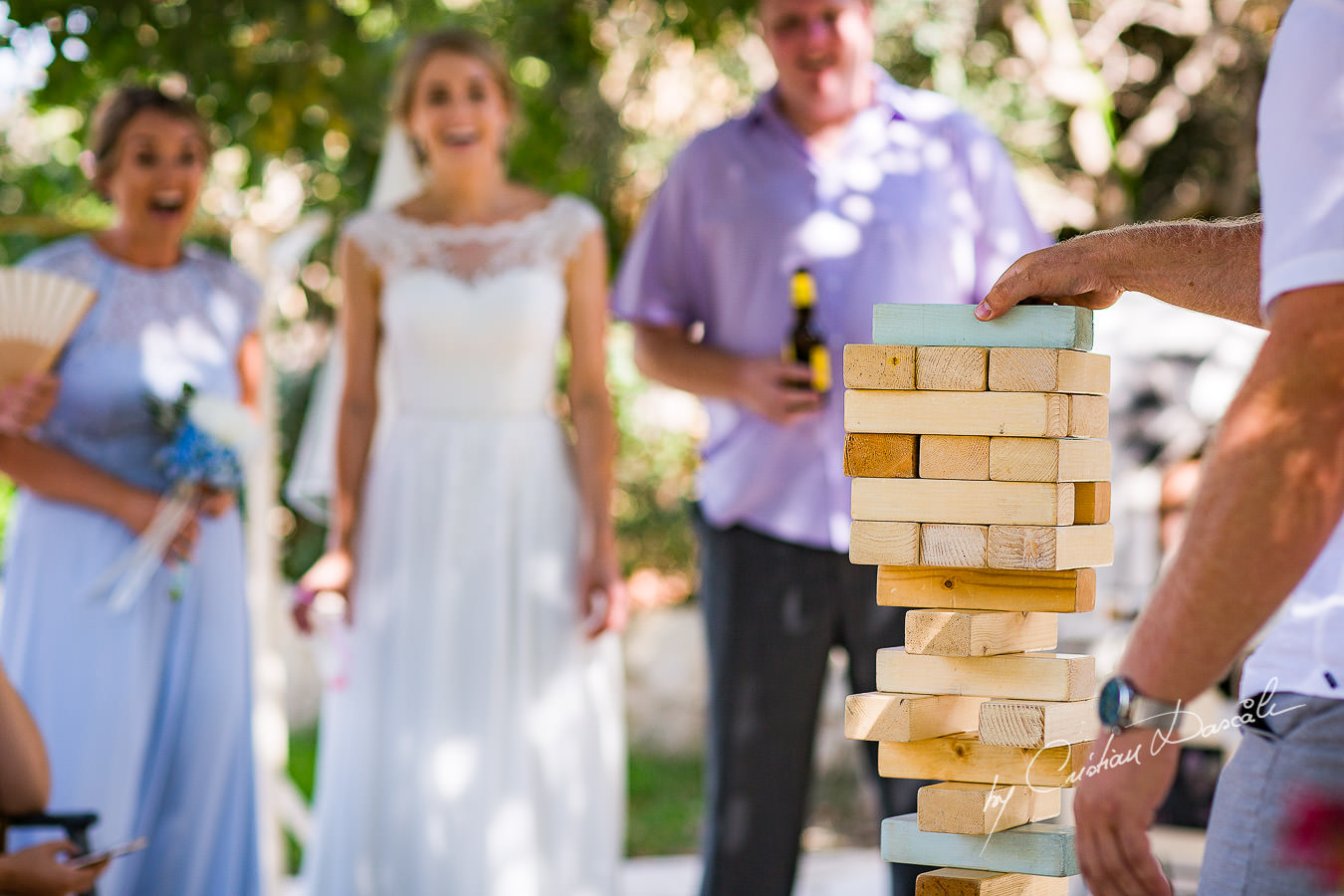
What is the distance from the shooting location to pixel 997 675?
1.98 metres

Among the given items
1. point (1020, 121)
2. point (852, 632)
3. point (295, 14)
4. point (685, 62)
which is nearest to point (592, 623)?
point (852, 632)

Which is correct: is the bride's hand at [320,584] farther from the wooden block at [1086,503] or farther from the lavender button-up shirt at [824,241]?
the wooden block at [1086,503]

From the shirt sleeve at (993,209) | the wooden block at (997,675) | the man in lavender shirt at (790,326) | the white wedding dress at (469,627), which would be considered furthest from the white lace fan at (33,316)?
the wooden block at (997,675)

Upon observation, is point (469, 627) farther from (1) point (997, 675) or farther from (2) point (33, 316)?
(1) point (997, 675)

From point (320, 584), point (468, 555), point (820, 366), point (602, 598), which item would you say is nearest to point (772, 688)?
point (820, 366)

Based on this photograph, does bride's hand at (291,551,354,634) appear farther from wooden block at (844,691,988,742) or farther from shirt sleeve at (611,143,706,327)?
wooden block at (844,691,988,742)

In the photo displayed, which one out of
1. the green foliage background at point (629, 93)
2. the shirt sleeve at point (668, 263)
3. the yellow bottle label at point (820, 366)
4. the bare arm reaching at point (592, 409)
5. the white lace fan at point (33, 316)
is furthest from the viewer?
the green foliage background at point (629, 93)

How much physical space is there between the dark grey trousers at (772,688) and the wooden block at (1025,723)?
1.37 meters

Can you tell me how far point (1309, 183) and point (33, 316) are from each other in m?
3.33

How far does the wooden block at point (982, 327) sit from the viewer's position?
1.93 m

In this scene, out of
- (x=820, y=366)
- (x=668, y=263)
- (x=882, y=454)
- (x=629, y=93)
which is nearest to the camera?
(x=882, y=454)

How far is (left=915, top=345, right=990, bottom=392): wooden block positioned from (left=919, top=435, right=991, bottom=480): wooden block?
6 cm

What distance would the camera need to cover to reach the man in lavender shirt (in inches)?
132

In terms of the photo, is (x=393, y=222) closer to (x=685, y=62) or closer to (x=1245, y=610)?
(x=1245, y=610)
